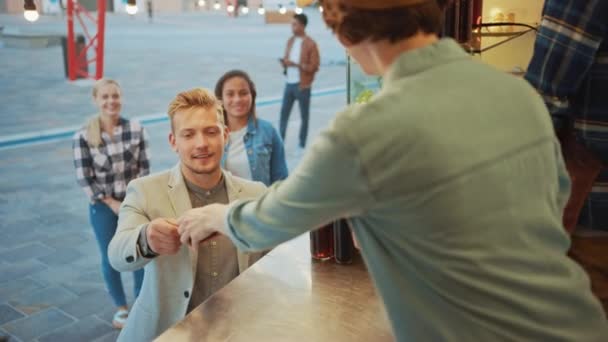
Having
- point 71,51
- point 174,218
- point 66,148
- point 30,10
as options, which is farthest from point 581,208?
point 71,51

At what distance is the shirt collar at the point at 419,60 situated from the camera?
2.88 ft

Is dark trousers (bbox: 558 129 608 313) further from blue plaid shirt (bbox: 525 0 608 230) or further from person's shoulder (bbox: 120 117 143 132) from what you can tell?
person's shoulder (bbox: 120 117 143 132)

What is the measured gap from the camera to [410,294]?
0.89 meters

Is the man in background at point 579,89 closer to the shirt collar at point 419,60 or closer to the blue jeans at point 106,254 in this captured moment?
the shirt collar at point 419,60

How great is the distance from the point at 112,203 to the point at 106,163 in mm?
259

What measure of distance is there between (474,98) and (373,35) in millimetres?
168

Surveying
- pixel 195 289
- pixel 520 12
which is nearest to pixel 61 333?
pixel 195 289

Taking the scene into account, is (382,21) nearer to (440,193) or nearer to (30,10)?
(440,193)

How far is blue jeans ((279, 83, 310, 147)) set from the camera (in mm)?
8570

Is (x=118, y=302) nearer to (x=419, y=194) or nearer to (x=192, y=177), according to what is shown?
(x=192, y=177)

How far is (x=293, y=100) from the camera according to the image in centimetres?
870

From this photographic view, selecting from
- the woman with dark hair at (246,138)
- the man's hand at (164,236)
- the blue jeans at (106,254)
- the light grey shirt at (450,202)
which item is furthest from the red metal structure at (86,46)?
the light grey shirt at (450,202)

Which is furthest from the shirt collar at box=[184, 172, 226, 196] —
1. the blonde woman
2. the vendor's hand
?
the blonde woman

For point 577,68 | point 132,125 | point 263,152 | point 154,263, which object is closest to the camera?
point 577,68
